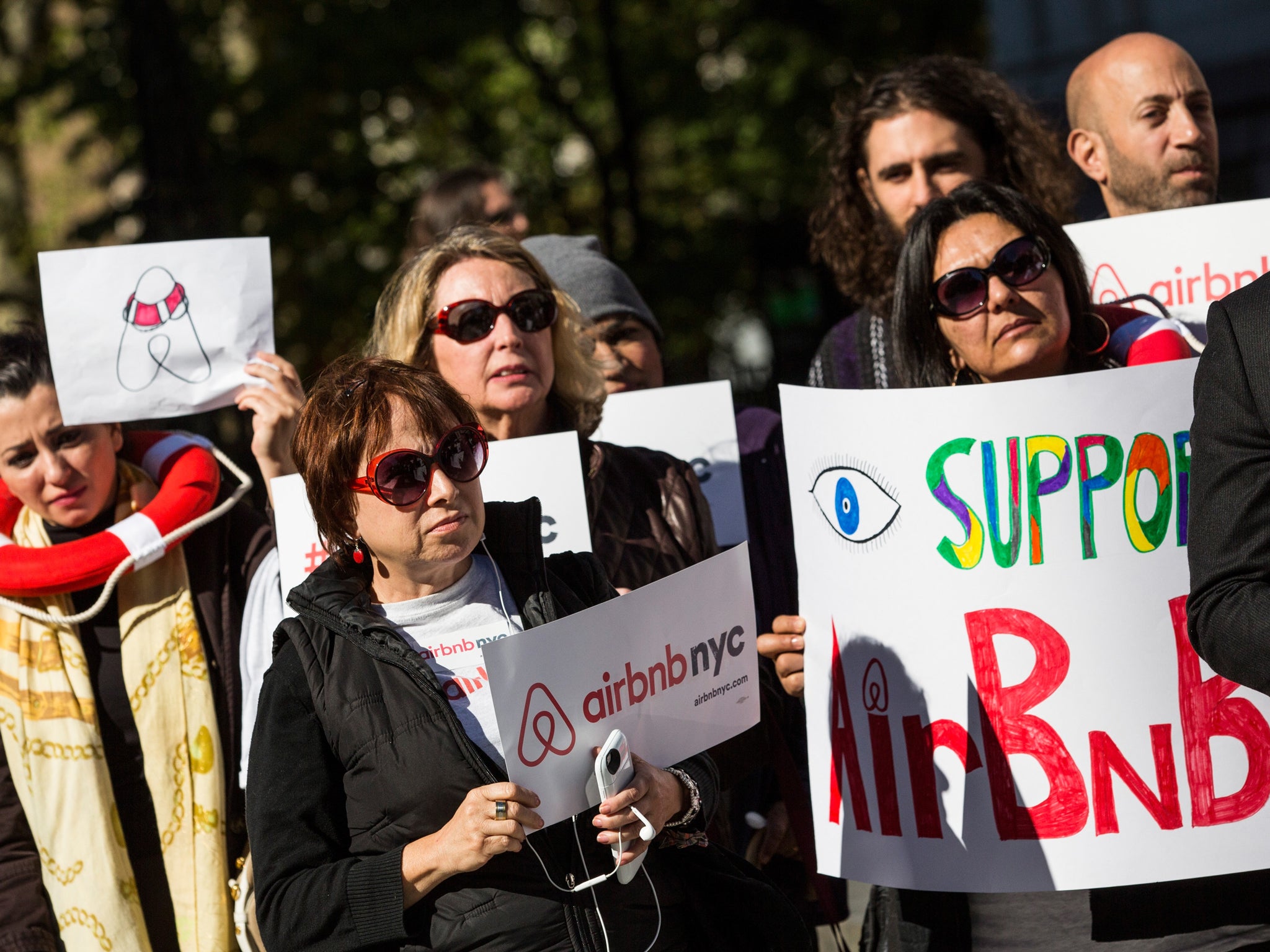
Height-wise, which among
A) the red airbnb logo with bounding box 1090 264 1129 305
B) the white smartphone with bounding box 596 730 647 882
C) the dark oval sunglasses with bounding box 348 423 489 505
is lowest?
the white smartphone with bounding box 596 730 647 882

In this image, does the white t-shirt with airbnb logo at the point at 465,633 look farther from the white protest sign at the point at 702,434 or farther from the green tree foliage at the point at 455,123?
the green tree foliage at the point at 455,123

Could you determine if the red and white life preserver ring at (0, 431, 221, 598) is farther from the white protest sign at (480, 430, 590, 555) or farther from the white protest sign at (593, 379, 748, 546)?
the white protest sign at (593, 379, 748, 546)

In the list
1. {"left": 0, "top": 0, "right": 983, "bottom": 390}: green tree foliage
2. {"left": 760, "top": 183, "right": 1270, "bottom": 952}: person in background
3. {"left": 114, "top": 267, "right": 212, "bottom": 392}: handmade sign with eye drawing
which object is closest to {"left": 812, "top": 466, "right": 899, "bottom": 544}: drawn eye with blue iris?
{"left": 760, "top": 183, "right": 1270, "bottom": 952}: person in background

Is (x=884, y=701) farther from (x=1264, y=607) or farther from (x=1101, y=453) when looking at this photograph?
(x=1264, y=607)

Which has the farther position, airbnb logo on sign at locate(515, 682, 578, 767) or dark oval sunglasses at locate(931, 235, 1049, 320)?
dark oval sunglasses at locate(931, 235, 1049, 320)

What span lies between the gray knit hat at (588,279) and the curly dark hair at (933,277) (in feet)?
4.39

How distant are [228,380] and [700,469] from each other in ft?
3.90

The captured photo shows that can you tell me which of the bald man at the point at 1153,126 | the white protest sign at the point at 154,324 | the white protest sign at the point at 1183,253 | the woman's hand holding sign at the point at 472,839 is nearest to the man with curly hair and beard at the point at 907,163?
the bald man at the point at 1153,126

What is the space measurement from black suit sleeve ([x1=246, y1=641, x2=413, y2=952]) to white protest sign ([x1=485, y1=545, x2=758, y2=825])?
12.3 inches

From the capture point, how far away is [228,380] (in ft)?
10.8

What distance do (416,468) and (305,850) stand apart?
639mm

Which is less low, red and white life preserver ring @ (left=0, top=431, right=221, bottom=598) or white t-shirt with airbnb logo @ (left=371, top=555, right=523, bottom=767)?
red and white life preserver ring @ (left=0, top=431, right=221, bottom=598)

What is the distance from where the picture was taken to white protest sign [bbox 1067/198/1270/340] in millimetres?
3100

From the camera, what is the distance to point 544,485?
3.07 meters
